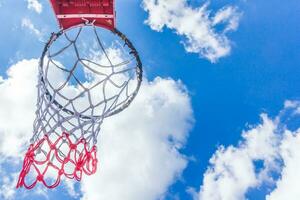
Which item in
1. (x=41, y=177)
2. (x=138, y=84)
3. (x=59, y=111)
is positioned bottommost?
(x=41, y=177)

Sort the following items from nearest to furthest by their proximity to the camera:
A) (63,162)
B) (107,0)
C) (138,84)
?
(107,0)
(63,162)
(138,84)

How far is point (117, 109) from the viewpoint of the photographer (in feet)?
24.2

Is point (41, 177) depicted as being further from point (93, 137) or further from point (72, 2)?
point (72, 2)

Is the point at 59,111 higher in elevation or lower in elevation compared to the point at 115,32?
Answer: lower

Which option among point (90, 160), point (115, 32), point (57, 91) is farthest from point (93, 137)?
point (115, 32)

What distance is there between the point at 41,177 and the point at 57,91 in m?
1.44

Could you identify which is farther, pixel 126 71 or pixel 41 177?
pixel 126 71

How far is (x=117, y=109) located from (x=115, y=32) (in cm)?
140

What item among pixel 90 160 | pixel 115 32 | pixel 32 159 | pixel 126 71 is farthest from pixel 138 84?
pixel 32 159

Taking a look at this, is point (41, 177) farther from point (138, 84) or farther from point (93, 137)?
point (138, 84)

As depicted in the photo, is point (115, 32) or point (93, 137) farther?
point (93, 137)

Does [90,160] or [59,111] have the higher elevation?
[59,111]

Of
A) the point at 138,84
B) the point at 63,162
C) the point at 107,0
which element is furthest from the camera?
the point at 138,84

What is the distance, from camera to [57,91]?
6.88m
